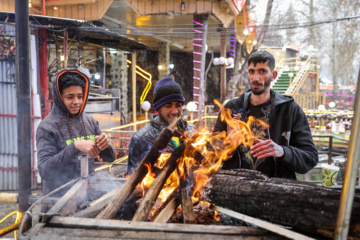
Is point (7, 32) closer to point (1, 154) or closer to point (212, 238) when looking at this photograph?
point (1, 154)

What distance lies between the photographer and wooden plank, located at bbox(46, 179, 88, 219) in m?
1.76

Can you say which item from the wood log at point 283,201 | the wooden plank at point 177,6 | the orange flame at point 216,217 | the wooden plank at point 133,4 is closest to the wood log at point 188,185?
the wood log at point 283,201

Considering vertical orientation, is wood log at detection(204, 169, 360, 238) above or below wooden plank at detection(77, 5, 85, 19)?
below

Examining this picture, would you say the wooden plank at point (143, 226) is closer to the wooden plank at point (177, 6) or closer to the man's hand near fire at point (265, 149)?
the man's hand near fire at point (265, 149)

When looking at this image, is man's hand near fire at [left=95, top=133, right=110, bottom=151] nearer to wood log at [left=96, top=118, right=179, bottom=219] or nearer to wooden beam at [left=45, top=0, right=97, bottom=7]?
wood log at [left=96, top=118, right=179, bottom=219]

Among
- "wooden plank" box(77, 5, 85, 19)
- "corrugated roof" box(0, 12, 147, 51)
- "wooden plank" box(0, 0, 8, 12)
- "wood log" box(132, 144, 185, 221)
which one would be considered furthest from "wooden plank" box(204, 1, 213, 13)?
"wood log" box(132, 144, 185, 221)

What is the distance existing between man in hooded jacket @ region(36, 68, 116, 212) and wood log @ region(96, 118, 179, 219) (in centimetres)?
46

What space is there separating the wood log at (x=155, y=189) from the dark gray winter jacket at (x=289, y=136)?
806 millimetres

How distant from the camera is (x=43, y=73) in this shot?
8.05m

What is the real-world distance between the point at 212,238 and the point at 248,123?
152 cm

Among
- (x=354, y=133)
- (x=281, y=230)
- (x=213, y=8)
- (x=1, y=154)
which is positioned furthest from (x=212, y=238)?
(x=213, y=8)

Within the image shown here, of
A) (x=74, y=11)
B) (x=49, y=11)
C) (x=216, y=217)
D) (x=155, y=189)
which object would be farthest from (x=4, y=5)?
(x=216, y=217)

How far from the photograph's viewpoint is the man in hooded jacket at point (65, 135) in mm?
2463

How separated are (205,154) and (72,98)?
1583 millimetres
